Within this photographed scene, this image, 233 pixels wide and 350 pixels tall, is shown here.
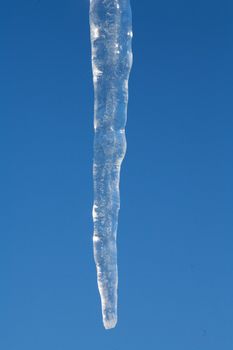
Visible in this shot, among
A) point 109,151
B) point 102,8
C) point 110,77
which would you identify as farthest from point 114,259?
point 102,8

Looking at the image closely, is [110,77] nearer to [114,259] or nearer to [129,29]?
[129,29]

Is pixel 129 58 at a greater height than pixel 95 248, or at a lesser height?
greater

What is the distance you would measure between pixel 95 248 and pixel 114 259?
0.10 meters

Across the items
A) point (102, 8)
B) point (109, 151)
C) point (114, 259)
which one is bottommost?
point (114, 259)

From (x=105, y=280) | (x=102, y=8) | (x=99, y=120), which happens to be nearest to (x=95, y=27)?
(x=102, y=8)

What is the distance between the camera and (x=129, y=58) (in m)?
4.90

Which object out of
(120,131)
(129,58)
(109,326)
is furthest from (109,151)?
(109,326)

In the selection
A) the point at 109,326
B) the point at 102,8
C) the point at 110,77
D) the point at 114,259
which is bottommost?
the point at 109,326

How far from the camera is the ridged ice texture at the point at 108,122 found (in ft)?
16.0

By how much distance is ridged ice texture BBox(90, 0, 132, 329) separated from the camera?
4863 mm

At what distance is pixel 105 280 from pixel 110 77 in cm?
91

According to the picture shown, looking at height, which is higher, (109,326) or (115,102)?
(115,102)

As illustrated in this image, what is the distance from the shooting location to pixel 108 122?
491 centimetres

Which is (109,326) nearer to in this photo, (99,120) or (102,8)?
(99,120)
